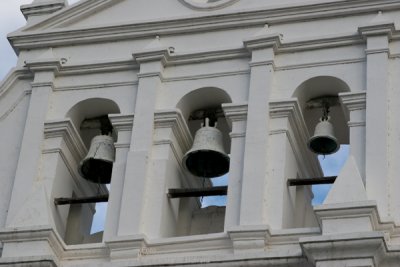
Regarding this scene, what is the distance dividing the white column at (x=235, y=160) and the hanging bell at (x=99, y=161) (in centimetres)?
197

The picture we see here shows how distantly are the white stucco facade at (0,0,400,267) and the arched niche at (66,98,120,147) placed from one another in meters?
0.03

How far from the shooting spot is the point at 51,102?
31.2 metres

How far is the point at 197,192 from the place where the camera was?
29719 mm

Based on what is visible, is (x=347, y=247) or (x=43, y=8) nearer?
(x=347, y=247)

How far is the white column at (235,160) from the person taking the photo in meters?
28.7

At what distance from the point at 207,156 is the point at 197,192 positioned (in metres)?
0.66

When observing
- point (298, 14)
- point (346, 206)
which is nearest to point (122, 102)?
point (298, 14)

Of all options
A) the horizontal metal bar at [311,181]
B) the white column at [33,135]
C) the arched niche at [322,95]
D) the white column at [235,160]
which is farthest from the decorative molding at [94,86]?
the horizontal metal bar at [311,181]

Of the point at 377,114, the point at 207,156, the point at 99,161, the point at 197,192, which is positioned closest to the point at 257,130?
the point at 207,156

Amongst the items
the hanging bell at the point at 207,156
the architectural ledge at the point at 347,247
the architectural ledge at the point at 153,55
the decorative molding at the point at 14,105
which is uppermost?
the architectural ledge at the point at 153,55

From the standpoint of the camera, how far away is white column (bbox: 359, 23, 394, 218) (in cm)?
2823

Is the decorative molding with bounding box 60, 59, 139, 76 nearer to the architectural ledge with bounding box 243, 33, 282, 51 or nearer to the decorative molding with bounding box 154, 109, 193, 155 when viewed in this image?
the decorative molding with bounding box 154, 109, 193, 155

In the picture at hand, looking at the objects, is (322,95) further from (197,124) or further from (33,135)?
(33,135)

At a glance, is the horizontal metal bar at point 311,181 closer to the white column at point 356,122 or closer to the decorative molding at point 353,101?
the white column at point 356,122
